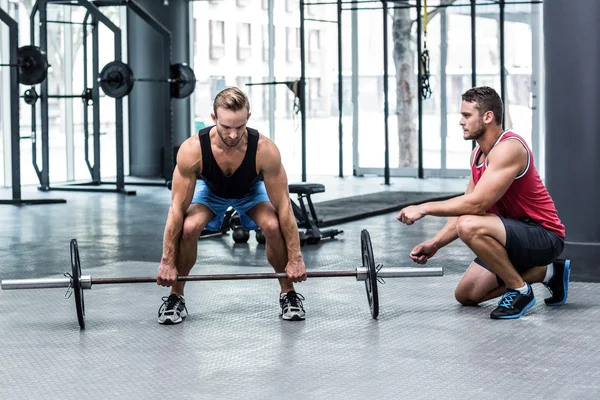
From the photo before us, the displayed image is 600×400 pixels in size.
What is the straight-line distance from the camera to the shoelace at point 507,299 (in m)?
3.54

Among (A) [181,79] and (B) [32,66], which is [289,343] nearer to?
(B) [32,66]

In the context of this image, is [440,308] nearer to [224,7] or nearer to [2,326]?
[2,326]

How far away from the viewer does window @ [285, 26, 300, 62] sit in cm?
1238

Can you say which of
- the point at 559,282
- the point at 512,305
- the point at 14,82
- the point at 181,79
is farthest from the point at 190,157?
the point at 181,79

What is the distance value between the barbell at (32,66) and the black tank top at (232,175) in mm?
5452

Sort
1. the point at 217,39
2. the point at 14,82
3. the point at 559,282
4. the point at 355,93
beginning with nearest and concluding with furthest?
the point at 559,282 → the point at 14,82 → the point at 355,93 → the point at 217,39

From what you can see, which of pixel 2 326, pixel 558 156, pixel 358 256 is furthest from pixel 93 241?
pixel 558 156

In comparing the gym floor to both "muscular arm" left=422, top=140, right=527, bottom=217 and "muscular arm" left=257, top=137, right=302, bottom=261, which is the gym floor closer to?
"muscular arm" left=257, top=137, right=302, bottom=261

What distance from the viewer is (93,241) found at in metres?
6.03

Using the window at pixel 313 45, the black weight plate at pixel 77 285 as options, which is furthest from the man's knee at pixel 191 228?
the window at pixel 313 45

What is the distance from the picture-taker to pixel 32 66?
8.61 m

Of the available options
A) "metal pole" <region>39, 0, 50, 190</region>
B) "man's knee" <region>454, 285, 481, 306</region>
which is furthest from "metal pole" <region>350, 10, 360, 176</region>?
"man's knee" <region>454, 285, 481, 306</region>

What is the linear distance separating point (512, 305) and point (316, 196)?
561 centimetres

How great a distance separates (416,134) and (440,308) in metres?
8.14
